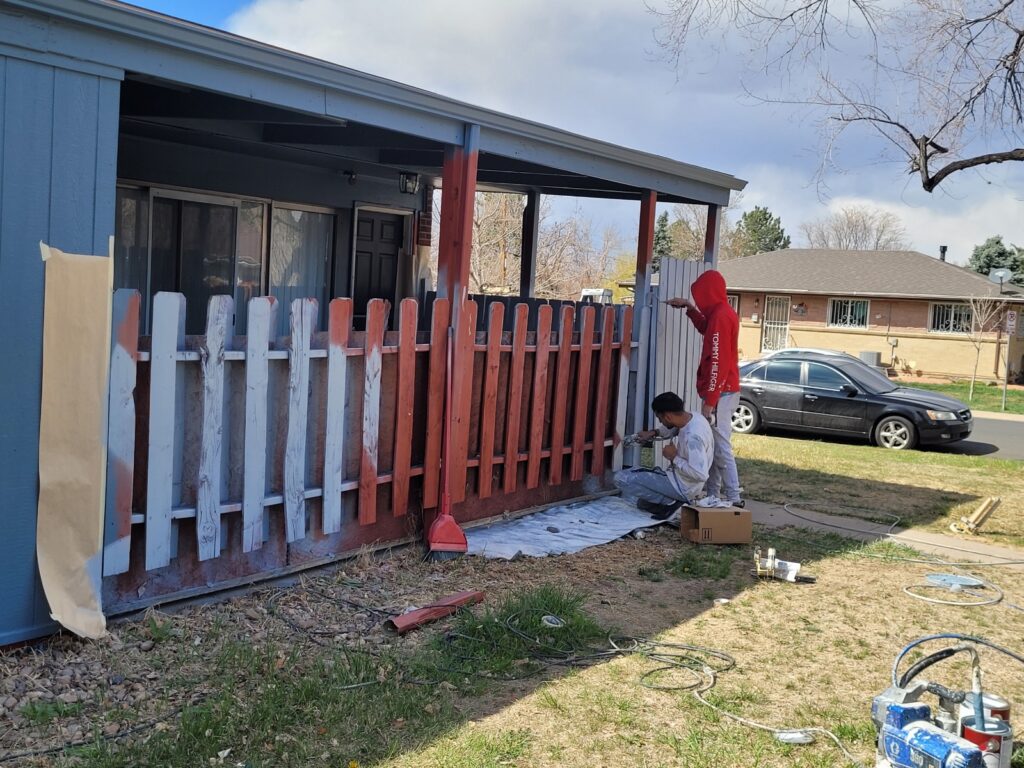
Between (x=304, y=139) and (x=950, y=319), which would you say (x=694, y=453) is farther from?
(x=950, y=319)

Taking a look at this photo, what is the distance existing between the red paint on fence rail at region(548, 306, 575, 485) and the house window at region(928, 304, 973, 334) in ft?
91.9

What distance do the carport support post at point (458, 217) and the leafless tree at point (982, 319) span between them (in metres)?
26.2

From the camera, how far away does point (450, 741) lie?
383cm

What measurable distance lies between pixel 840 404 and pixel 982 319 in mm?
17155

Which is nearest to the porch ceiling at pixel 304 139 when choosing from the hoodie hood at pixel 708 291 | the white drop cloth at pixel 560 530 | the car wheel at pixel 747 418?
the hoodie hood at pixel 708 291

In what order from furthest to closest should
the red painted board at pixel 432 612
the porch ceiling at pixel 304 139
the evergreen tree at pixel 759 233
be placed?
the evergreen tree at pixel 759 233, the porch ceiling at pixel 304 139, the red painted board at pixel 432 612

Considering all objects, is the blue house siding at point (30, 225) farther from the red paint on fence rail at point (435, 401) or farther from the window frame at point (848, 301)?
the window frame at point (848, 301)

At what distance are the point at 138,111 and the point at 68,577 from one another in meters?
4.15

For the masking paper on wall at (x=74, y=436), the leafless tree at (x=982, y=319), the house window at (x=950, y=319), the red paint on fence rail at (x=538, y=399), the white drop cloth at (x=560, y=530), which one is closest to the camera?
the masking paper on wall at (x=74, y=436)

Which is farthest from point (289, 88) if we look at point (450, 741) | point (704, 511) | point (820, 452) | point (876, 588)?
point (820, 452)

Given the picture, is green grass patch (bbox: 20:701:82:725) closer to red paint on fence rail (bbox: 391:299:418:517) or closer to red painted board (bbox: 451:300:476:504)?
red paint on fence rail (bbox: 391:299:418:517)

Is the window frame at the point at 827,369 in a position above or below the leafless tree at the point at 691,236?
below

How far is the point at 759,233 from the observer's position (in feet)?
219

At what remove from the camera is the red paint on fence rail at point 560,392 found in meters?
7.87
